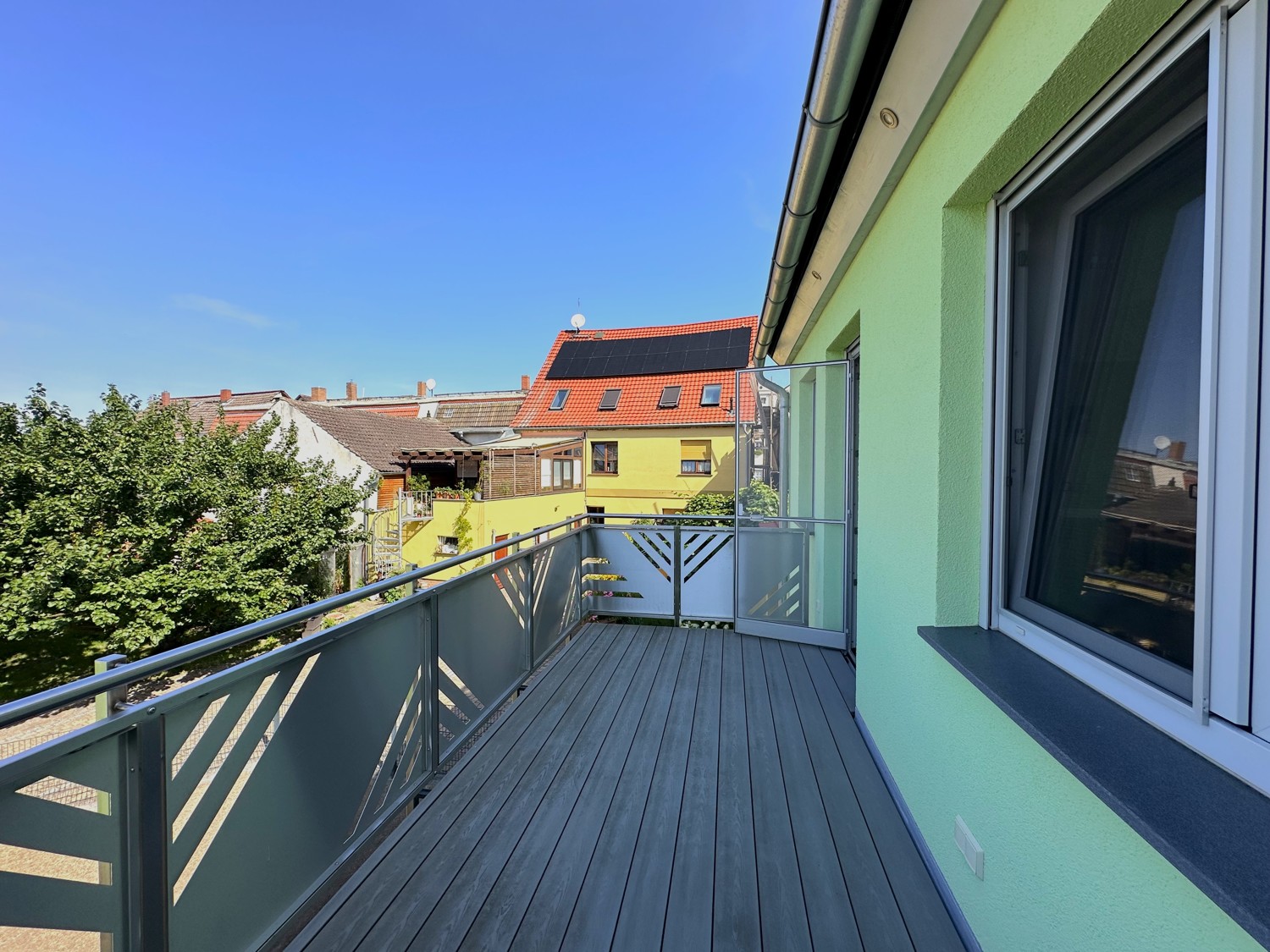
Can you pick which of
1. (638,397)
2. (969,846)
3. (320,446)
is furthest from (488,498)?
(969,846)

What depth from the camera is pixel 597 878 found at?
5.81 ft

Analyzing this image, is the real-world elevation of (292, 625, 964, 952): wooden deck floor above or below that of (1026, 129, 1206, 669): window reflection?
below

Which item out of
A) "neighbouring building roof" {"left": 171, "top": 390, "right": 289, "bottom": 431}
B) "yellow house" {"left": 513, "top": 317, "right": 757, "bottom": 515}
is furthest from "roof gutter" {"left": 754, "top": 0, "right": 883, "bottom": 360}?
"neighbouring building roof" {"left": 171, "top": 390, "right": 289, "bottom": 431}

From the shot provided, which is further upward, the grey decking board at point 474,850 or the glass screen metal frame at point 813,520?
the glass screen metal frame at point 813,520

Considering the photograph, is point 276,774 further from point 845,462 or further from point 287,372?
point 287,372

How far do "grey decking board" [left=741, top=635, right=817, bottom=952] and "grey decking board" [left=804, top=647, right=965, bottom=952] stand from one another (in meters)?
0.28

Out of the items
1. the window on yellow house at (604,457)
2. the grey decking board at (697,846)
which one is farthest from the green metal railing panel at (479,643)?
the window on yellow house at (604,457)

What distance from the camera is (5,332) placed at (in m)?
25.5

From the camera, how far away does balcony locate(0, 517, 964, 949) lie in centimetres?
107

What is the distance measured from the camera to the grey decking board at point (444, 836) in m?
1.66

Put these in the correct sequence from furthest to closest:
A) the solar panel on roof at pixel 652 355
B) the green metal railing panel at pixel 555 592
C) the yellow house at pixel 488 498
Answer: the solar panel on roof at pixel 652 355
the yellow house at pixel 488 498
the green metal railing panel at pixel 555 592

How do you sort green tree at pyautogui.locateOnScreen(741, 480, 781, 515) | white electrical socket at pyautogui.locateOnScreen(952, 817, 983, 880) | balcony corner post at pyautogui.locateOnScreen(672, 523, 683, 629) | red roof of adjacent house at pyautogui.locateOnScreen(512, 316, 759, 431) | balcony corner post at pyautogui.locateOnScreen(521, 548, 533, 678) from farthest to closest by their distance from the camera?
red roof of adjacent house at pyautogui.locateOnScreen(512, 316, 759, 431) < balcony corner post at pyautogui.locateOnScreen(672, 523, 683, 629) < green tree at pyautogui.locateOnScreen(741, 480, 781, 515) < balcony corner post at pyautogui.locateOnScreen(521, 548, 533, 678) < white electrical socket at pyautogui.locateOnScreen(952, 817, 983, 880)

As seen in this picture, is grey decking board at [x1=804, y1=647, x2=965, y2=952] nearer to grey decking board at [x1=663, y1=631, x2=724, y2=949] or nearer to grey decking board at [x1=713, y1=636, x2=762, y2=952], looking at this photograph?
grey decking board at [x1=713, y1=636, x2=762, y2=952]

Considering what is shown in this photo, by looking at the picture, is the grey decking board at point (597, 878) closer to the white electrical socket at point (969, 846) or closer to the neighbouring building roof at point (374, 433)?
the white electrical socket at point (969, 846)
